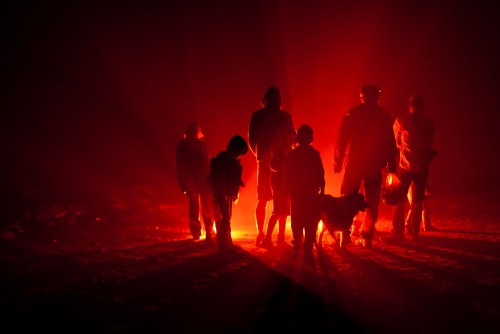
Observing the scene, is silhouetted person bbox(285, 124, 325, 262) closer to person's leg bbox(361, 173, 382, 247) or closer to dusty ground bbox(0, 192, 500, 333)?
dusty ground bbox(0, 192, 500, 333)

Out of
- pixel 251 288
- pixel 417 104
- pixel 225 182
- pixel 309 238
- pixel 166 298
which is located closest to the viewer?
pixel 166 298

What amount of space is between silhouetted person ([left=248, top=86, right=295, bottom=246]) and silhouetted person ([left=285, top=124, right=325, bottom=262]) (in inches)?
34.5

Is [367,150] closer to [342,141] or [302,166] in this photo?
[342,141]

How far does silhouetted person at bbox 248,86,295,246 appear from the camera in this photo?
581 cm

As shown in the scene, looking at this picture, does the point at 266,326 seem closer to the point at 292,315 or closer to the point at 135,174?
the point at 292,315

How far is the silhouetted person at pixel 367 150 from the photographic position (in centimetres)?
579

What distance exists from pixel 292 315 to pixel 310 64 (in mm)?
15815

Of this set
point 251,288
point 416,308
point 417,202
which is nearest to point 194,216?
point 251,288

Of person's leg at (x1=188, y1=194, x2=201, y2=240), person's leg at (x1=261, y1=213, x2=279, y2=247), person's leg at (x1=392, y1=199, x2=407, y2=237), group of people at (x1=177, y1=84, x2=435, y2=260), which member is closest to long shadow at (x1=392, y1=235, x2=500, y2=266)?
person's leg at (x1=392, y1=199, x2=407, y2=237)

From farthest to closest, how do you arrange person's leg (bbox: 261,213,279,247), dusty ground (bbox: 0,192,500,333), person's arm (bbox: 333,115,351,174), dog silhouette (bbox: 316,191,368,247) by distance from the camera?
person's arm (bbox: 333,115,351,174) < person's leg (bbox: 261,213,279,247) < dog silhouette (bbox: 316,191,368,247) < dusty ground (bbox: 0,192,500,333)

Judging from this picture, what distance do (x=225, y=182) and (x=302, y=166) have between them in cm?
117

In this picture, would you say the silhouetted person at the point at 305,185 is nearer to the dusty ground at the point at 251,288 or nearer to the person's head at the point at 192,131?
the dusty ground at the point at 251,288

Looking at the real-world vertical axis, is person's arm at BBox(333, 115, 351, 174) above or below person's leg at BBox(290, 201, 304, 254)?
above

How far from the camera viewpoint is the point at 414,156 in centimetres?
642
